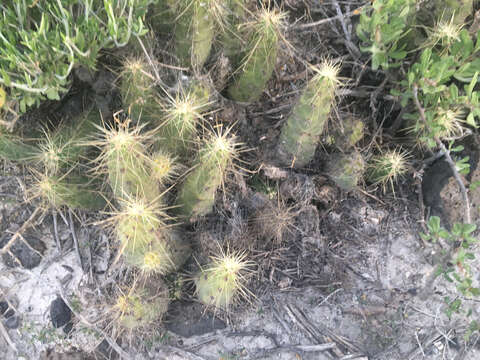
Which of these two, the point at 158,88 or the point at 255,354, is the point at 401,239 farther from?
the point at 158,88

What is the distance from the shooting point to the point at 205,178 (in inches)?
65.0

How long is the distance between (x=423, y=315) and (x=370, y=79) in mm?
1370

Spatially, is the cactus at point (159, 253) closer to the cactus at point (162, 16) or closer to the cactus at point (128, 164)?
the cactus at point (128, 164)

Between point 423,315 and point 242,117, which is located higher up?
point 242,117

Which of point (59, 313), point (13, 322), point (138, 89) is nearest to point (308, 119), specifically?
point (138, 89)

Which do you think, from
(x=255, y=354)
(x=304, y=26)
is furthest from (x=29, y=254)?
(x=304, y=26)

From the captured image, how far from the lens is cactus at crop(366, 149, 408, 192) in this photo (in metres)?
1.98

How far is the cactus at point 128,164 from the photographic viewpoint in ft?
4.74

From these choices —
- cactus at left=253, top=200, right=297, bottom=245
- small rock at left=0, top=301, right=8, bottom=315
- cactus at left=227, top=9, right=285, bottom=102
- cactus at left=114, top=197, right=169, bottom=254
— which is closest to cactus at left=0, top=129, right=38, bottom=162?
cactus at left=114, top=197, right=169, bottom=254

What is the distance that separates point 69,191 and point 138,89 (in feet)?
1.98

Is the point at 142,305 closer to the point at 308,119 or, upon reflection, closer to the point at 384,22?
the point at 308,119

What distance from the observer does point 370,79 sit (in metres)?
2.33

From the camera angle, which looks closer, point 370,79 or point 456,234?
point 456,234

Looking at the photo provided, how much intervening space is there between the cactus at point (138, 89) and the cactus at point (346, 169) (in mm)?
966
